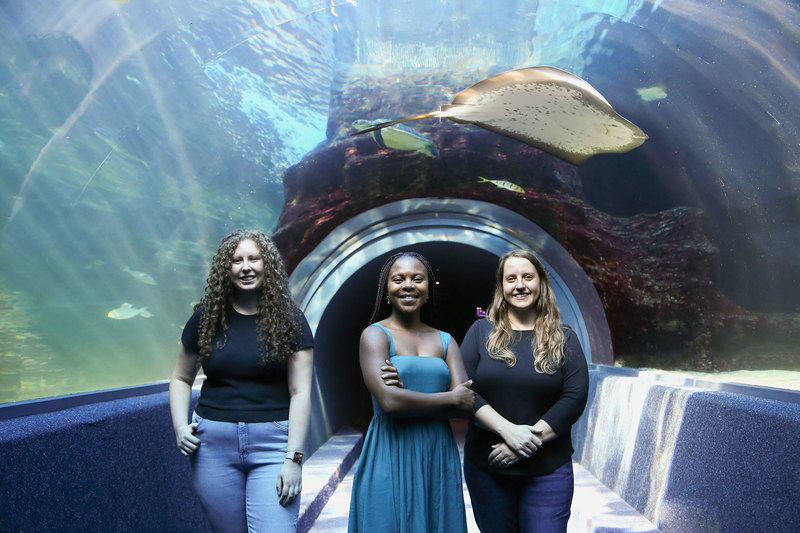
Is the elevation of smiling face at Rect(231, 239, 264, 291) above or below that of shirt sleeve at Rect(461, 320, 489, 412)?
above

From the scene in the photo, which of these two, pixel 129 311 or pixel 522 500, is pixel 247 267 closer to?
pixel 522 500

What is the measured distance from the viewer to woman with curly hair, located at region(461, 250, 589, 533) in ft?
6.81

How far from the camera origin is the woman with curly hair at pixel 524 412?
2.07 meters

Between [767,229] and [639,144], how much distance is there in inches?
55.8

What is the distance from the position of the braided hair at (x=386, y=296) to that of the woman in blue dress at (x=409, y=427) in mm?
63

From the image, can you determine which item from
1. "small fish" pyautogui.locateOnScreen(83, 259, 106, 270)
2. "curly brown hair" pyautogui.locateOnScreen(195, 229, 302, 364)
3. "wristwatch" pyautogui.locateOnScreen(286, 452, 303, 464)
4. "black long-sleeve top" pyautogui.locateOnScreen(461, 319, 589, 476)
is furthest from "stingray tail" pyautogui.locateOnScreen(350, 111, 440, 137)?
"small fish" pyautogui.locateOnScreen(83, 259, 106, 270)

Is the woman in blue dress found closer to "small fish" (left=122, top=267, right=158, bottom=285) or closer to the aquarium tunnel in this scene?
the aquarium tunnel

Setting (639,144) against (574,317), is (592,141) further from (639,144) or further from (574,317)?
(574,317)

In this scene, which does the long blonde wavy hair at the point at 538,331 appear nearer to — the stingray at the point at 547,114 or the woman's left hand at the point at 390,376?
the woman's left hand at the point at 390,376

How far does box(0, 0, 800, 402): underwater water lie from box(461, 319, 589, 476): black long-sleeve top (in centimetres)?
324

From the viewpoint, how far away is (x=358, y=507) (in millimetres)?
2002

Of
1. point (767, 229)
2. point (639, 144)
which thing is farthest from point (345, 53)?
point (767, 229)

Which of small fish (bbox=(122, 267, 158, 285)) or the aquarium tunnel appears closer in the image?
the aquarium tunnel

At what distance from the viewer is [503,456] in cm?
205
